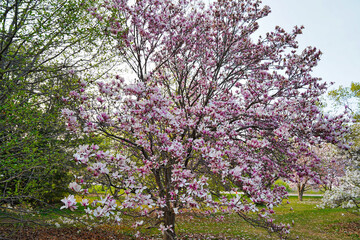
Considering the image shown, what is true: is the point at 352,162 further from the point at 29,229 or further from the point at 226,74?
the point at 29,229

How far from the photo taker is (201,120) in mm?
5645

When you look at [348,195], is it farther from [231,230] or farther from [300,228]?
[231,230]

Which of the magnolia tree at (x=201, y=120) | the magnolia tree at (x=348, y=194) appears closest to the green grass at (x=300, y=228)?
the magnolia tree at (x=348, y=194)

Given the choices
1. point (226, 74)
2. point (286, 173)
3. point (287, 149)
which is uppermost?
point (226, 74)

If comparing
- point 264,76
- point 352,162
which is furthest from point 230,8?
point 352,162

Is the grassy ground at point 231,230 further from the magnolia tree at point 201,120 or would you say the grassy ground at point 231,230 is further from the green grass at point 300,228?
the magnolia tree at point 201,120

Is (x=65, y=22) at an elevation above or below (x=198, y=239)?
above

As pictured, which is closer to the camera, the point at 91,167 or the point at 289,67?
the point at 91,167

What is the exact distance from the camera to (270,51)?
762 centimetres

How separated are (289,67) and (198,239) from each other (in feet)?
22.4

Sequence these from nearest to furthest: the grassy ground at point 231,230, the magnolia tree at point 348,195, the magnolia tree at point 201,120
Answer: the magnolia tree at point 201,120 → the grassy ground at point 231,230 → the magnolia tree at point 348,195

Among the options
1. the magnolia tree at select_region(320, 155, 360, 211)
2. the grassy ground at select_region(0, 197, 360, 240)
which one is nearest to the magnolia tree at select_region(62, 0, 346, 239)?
the grassy ground at select_region(0, 197, 360, 240)

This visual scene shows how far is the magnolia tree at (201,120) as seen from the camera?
14.3 ft

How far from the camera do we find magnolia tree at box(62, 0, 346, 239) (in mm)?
4355
